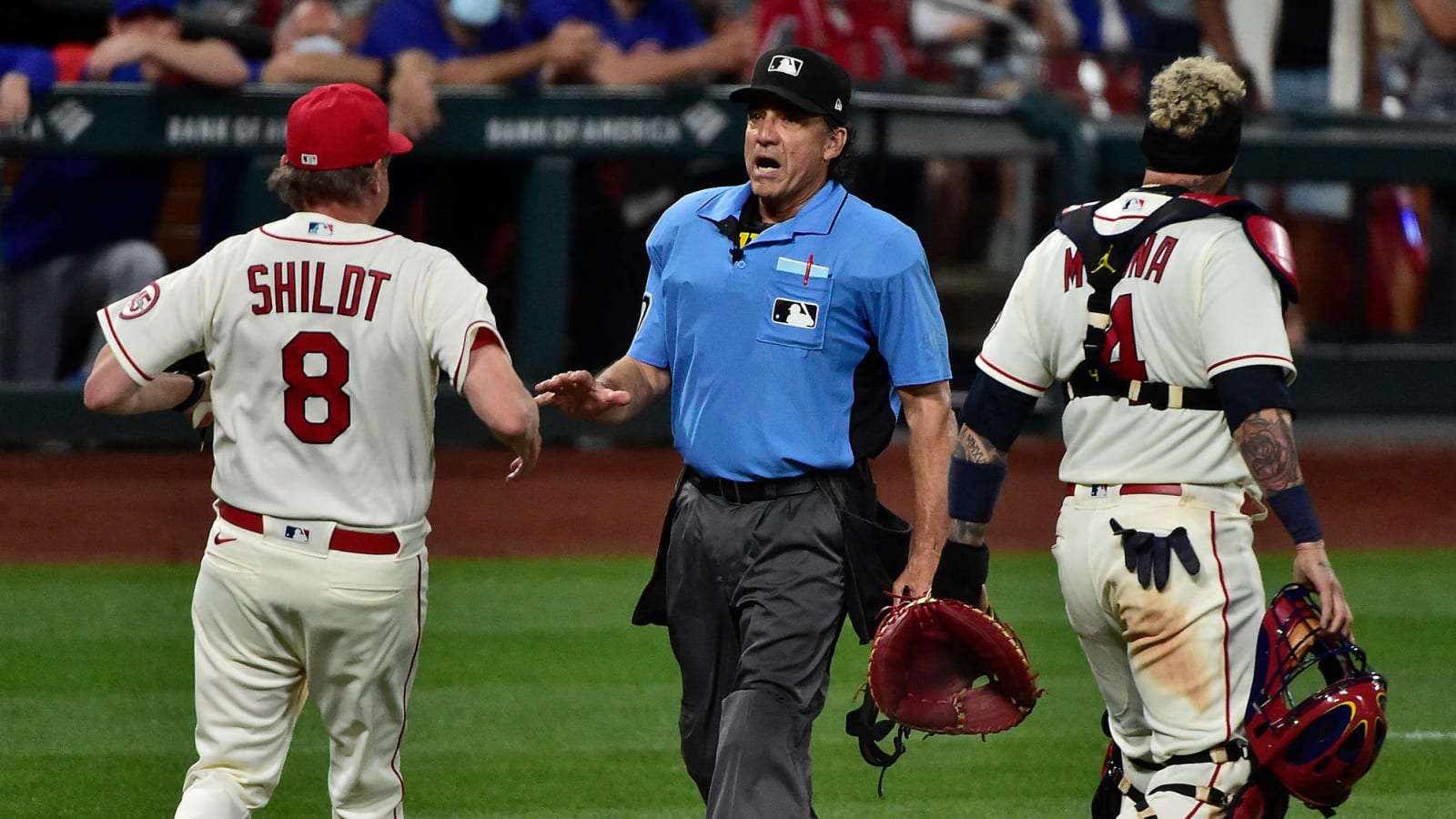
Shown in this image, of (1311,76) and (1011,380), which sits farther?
(1311,76)

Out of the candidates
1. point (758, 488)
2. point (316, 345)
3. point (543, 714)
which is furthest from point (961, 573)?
point (543, 714)

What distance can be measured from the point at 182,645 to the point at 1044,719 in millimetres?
3254

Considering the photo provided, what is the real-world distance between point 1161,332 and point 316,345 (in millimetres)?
1716

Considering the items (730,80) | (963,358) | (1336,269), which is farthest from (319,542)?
(1336,269)

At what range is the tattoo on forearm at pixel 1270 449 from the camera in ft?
12.4

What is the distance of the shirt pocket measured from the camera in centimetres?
417

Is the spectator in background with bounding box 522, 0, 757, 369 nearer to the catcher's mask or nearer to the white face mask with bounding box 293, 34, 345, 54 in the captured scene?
the white face mask with bounding box 293, 34, 345, 54

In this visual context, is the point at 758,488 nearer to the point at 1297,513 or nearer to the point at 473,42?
the point at 1297,513

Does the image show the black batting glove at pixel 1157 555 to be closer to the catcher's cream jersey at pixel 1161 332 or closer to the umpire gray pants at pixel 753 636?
the catcher's cream jersey at pixel 1161 332

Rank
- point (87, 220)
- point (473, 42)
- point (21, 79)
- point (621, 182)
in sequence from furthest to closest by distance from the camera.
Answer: point (621, 182), point (473, 42), point (87, 220), point (21, 79)

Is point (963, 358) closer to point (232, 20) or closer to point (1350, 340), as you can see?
point (1350, 340)

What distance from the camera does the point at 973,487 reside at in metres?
4.20

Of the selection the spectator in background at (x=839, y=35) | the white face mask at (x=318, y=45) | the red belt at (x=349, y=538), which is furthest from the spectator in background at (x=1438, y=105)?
the red belt at (x=349, y=538)

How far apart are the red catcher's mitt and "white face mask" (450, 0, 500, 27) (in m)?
6.99
